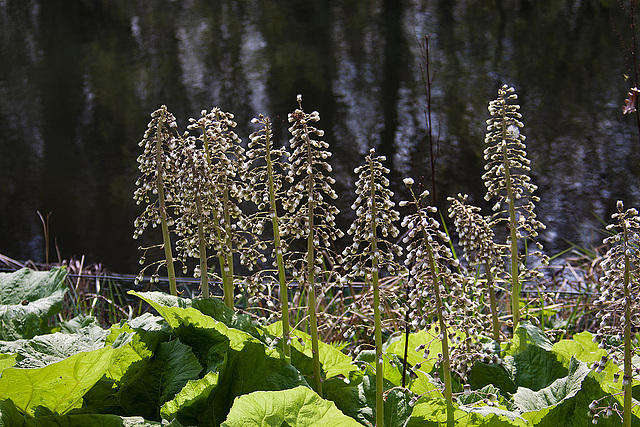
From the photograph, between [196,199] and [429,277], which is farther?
[196,199]

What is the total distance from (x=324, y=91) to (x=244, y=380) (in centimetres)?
975

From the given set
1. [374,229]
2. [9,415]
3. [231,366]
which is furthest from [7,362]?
[374,229]

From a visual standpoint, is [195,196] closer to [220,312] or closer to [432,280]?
[220,312]

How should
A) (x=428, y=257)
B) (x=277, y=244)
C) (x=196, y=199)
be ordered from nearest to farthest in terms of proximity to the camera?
1. (x=428, y=257)
2. (x=277, y=244)
3. (x=196, y=199)

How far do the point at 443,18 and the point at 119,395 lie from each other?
14922 mm

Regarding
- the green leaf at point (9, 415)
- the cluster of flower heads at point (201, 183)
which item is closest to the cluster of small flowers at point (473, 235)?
the cluster of flower heads at point (201, 183)

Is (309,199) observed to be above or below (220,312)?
above

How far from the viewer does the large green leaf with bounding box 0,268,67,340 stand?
2.15 metres

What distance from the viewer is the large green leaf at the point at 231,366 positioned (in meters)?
1.62

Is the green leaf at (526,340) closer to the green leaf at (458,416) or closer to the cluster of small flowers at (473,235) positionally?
the cluster of small flowers at (473,235)

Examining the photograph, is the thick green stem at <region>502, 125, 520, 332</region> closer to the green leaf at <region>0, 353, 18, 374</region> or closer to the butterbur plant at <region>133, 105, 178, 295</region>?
the butterbur plant at <region>133, 105, 178, 295</region>

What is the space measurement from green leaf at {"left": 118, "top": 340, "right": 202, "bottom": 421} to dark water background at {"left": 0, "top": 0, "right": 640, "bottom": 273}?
496cm

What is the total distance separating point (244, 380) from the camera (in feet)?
5.48

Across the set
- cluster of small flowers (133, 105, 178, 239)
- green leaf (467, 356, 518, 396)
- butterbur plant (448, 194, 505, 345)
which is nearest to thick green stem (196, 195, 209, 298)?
cluster of small flowers (133, 105, 178, 239)
